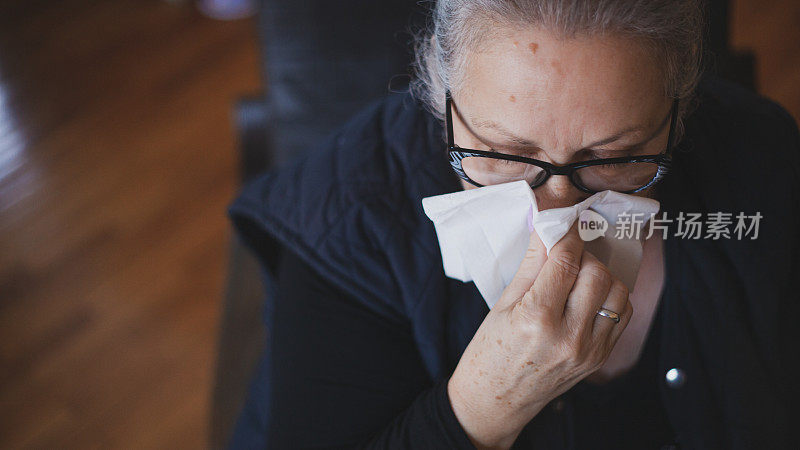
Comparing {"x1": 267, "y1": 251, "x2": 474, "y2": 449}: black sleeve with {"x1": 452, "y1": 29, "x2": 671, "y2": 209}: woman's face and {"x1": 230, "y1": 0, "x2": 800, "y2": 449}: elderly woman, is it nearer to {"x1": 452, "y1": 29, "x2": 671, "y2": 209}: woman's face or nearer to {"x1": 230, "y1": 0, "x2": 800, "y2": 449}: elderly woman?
{"x1": 230, "y1": 0, "x2": 800, "y2": 449}: elderly woman

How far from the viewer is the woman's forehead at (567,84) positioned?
0.85 metres

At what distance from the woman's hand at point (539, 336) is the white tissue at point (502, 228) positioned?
1.7 inches

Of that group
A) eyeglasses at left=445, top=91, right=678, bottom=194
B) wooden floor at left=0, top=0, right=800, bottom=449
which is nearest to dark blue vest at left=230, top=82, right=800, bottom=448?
eyeglasses at left=445, top=91, right=678, bottom=194

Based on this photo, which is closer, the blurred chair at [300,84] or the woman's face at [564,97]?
the woman's face at [564,97]

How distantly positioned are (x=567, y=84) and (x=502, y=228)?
9.9 inches

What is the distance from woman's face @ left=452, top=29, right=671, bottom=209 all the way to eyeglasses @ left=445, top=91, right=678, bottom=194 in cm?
1

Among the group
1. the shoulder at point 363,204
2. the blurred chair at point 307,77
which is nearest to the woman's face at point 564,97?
the shoulder at point 363,204

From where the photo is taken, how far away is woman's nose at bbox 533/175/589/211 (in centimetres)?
97

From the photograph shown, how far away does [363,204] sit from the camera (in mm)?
1154

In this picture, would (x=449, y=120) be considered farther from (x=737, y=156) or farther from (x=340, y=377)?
(x=737, y=156)

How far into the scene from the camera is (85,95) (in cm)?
296

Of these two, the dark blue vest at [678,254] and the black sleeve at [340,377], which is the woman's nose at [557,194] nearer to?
the dark blue vest at [678,254]

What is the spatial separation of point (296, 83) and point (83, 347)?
1162mm

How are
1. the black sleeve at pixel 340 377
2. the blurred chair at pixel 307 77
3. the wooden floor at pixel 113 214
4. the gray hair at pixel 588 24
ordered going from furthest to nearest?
the wooden floor at pixel 113 214, the blurred chair at pixel 307 77, the black sleeve at pixel 340 377, the gray hair at pixel 588 24
